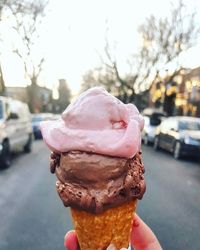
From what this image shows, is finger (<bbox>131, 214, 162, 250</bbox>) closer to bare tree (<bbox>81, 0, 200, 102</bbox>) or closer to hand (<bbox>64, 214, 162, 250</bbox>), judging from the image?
hand (<bbox>64, 214, 162, 250</bbox>)

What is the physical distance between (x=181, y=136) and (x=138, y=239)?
12248 mm

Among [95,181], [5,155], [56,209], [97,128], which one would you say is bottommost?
[5,155]

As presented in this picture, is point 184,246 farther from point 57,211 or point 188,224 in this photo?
point 57,211

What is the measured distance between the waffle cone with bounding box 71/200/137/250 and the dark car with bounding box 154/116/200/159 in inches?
482

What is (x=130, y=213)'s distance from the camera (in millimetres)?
2586

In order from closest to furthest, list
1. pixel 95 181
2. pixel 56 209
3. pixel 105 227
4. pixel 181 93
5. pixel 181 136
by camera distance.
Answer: pixel 95 181 → pixel 105 227 → pixel 56 209 → pixel 181 136 → pixel 181 93

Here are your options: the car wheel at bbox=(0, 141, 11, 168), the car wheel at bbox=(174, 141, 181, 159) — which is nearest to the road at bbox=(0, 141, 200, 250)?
the car wheel at bbox=(0, 141, 11, 168)

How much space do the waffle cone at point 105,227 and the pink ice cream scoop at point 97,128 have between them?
38cm

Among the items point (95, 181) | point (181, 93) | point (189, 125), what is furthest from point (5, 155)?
point (181, 93)

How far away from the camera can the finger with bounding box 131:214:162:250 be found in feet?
9.53

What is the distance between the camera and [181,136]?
586 inches

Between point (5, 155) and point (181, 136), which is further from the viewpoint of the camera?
point (181, 136)

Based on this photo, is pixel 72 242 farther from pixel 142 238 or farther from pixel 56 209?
pixel 56 209

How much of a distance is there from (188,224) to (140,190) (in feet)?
14.2
